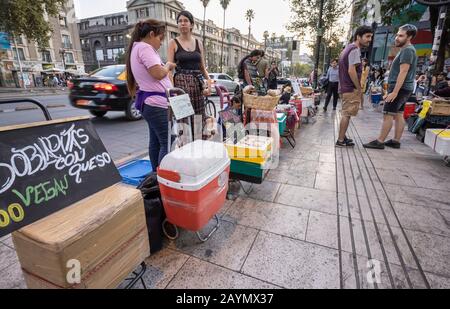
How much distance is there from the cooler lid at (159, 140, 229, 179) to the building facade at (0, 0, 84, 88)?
32.0 metres

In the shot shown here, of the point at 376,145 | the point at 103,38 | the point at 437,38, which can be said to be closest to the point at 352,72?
the point at 376,145

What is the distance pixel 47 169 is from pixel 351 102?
15.2ft

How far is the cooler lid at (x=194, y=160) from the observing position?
64.1 inches

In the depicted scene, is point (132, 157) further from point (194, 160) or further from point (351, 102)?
point (351, 102)

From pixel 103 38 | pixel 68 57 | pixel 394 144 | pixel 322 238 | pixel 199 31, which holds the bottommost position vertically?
pixel 322 238

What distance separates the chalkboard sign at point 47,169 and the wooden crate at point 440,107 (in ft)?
18.1

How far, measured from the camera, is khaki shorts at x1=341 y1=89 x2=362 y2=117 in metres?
4.30

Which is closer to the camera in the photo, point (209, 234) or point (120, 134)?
point (209, 234)

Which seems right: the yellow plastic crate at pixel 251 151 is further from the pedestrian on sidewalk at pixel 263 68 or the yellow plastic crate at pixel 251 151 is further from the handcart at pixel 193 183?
the pedestrian on sidewalk at pixel 263 68

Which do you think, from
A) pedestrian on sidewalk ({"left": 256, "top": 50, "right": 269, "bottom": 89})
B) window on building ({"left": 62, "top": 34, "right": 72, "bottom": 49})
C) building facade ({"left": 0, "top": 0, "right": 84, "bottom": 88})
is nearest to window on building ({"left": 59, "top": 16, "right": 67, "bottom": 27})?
building facade ({"left": 0, "top": 0, "right": 84, "bottom": 88})

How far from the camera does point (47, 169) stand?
4.21ft

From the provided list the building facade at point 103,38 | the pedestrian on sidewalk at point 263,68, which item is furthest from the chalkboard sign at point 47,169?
the building facade at point 103,38
